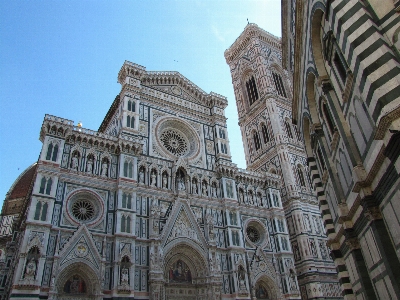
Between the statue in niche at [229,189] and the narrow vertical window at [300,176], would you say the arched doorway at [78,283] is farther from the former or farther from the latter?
the narrow vertical window at [300,176]

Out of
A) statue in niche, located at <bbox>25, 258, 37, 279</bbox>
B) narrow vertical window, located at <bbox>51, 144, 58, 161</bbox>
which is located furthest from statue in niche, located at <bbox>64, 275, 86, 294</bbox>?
narrow vertical window, located at <bbox>51, 144, 58, 161</bbox>

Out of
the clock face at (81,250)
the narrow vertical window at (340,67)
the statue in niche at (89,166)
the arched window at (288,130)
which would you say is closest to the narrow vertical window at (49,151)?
the statue in niche at (89,166)

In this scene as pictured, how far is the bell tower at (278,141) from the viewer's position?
27.8m

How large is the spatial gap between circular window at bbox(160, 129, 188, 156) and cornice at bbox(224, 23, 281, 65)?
21.2 meters

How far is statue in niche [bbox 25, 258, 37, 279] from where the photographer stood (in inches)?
639

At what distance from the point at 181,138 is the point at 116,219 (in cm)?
1009

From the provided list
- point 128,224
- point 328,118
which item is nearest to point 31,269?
point 128,224

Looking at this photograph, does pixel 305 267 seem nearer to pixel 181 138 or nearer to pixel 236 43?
pixel 181 138

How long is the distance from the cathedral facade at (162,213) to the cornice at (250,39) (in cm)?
1427

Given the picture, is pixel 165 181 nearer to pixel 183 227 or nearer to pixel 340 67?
pixel 183 227

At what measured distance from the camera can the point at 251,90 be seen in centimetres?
4094

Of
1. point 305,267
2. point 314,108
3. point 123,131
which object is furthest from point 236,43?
point 314,108

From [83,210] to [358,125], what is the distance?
54.7 feet

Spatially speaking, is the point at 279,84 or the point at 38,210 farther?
the point at 279,84
